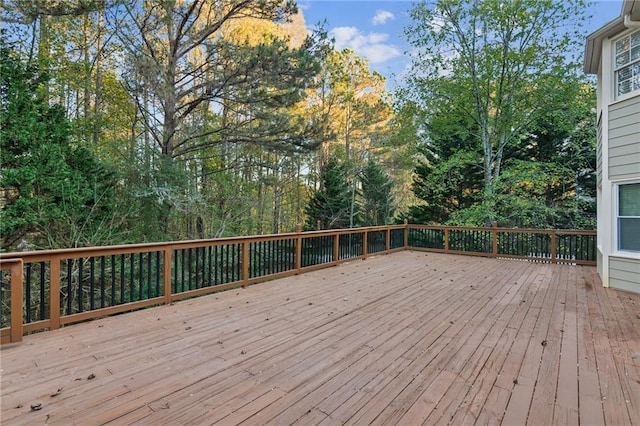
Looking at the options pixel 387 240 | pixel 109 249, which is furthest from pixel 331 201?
pixel 109 249

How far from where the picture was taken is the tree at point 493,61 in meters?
9.54

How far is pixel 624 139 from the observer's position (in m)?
4.81

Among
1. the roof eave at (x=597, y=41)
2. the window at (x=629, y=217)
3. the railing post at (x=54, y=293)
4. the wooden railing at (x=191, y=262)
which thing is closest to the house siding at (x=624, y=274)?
the window at (x=629, y=217)

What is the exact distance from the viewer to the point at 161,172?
7324 millimetres

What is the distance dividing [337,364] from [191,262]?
257 cm

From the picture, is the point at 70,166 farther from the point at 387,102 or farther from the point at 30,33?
the point at 387,102

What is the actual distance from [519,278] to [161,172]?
782cm

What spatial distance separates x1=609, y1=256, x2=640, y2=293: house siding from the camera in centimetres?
468

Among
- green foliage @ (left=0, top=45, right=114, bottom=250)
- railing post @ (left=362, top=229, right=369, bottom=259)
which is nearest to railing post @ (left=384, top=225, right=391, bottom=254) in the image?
railing post @ (left=362, top=229, right=369, bottom=259)

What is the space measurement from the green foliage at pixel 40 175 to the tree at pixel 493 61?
34.3 feet

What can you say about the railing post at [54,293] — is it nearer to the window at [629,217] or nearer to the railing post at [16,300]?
the railing post at [16,300]

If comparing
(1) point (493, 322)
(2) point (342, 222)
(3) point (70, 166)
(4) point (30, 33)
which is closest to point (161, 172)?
(3) point (70, 166)

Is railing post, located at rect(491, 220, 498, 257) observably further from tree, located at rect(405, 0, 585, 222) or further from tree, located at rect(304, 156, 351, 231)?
tree, located at rect(304, 156, 351, 231)

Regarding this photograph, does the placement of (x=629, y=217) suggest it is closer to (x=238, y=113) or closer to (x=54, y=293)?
(x=54, y=293)
